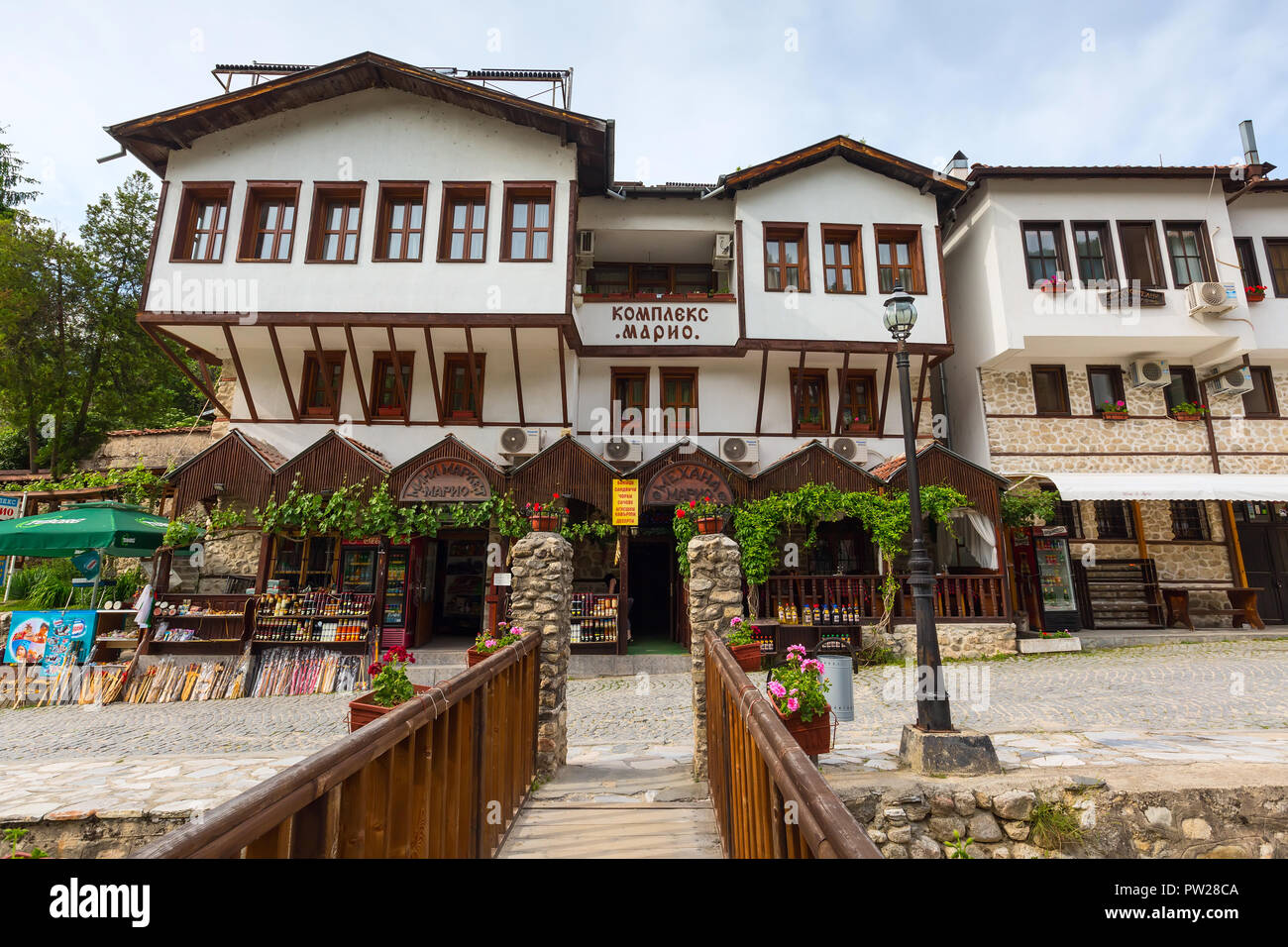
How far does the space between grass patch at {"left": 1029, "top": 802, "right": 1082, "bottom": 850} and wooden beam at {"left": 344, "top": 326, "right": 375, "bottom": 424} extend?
13005 mm

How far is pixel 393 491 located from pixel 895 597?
10.0m

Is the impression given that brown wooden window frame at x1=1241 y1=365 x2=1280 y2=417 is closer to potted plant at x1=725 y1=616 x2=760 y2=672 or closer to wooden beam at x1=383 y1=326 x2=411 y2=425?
potted plant at x1=725 y1=616 x2=760 y2=672

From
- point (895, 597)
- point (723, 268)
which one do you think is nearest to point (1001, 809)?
point (895, 597)

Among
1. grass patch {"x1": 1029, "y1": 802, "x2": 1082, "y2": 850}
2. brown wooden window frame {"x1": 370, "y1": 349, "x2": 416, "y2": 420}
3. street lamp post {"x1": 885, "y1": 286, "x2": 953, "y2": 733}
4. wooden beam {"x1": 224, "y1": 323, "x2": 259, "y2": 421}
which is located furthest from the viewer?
brown wooden window frame {"x1": 370, "y1": 349, "x2": 416, "y2": 420}

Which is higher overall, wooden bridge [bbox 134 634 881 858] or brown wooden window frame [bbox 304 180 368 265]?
brown wooden window frame [bbox 304 180 368 265]

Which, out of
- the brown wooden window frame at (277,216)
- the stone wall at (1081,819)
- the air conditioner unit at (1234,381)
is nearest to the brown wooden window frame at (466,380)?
the brown wooden window frame at (277,216)

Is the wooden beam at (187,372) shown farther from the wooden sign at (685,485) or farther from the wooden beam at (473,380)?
the wooden sign at (685,485)

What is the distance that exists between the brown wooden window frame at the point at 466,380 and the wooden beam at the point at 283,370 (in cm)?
329

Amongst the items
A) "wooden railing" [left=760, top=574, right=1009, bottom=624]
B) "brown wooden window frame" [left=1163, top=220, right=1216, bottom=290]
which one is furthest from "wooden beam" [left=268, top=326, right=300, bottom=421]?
"brown wooden window frame" [left=1163, top=220, right=1216, bottom=290]

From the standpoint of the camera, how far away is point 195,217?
13188 mm

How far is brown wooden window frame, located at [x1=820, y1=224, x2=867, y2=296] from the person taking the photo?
45.2ft

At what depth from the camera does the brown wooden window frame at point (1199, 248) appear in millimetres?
13805

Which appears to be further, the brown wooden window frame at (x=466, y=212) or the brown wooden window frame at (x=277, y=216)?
the brown wooden window frame at (x=466, y=212)
